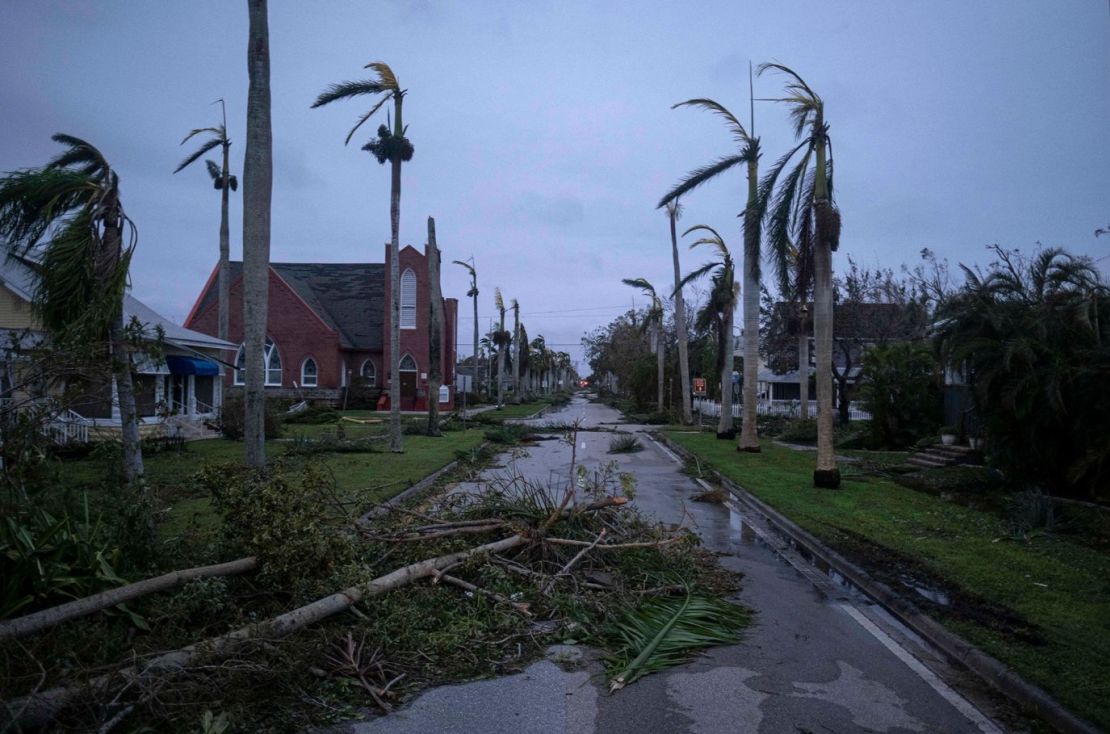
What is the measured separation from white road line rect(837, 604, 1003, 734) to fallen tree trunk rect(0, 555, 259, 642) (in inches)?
209

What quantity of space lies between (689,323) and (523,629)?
5600cm

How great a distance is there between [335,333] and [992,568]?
42.9m

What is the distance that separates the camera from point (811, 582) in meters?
9.12

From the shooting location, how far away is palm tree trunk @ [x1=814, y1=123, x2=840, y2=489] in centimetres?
1592

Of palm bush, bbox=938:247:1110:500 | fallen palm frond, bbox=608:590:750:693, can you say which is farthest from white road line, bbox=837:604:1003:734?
palm bush, bbox=938:247:1110:500

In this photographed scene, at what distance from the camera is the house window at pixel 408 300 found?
50031mm

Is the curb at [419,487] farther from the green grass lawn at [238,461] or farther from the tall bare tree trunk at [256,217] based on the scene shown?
the tall bare tree trunk at [256,217]

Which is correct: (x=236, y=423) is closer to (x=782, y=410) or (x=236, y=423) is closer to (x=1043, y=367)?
(x=1043, y=367)

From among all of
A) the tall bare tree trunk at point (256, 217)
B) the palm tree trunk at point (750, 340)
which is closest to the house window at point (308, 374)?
the palm tree trunk at point (750, 340)

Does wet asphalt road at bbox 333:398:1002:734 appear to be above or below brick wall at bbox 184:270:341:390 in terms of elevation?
below

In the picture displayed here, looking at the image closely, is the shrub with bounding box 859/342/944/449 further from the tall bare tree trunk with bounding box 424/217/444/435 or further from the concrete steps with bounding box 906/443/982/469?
the tall bare tree trunk with bounding box 424/217/444/435

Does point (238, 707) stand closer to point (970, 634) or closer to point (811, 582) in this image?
point (970, 634)

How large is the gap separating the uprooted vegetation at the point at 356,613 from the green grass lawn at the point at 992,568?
2.22 metres

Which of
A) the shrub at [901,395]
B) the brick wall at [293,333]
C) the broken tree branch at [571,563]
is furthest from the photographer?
the brick wall at [293,333]
